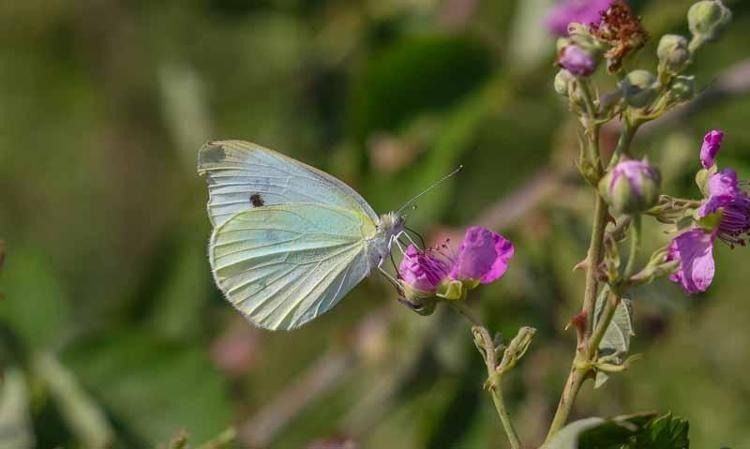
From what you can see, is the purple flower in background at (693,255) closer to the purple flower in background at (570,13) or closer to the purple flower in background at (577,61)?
the purple flower in background at (577,61)

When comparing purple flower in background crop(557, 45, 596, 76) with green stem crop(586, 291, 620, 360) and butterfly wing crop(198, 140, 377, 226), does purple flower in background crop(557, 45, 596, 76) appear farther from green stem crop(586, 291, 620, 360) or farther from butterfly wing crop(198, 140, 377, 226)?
butterfly wing crop(198, 140, 377, 226)

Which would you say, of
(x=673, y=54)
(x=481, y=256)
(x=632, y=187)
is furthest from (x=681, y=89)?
(x=481, y=256)

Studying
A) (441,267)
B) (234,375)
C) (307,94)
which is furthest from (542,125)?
(441,267)

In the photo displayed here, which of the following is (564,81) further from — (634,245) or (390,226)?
(390,226)

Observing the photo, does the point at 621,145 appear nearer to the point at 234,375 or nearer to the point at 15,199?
the point at 234,375

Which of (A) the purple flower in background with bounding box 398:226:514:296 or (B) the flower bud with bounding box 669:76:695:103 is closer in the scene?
(B) the flower bud with bounding box 669:76:695:103

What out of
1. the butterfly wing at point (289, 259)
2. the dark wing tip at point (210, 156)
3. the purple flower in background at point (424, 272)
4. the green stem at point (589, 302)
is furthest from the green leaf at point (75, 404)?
the green stem at point (589, 302)

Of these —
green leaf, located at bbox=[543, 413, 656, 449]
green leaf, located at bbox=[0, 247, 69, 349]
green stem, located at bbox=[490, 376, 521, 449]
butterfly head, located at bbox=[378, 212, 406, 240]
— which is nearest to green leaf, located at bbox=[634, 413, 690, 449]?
green leaf, located at bbox=[543, 413, 656, 449]
